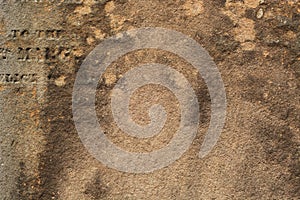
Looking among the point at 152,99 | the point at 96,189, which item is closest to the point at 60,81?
the point at 152,99

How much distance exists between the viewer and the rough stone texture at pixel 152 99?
2395mm

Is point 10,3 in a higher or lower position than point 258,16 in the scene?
lower

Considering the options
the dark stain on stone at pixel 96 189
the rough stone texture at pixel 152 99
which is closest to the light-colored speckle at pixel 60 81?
the rough stone texture at pixel 152 99

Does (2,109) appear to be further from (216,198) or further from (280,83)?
(280,83)

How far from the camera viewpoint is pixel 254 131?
2.40m

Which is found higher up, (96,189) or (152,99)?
(152,99)

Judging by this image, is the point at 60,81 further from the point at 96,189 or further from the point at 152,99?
the point at 96,189

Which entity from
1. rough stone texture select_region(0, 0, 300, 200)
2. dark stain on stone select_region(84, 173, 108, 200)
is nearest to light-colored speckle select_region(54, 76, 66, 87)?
rough stone texture select_region(0, 0, 300, 200)

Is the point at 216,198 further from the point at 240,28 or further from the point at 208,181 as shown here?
the point at 240,28

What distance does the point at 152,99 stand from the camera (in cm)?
242

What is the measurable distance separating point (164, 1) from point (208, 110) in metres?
0.78

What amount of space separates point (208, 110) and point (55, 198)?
114cm

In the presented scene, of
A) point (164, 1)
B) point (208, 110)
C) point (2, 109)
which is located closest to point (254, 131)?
point (208, 110)

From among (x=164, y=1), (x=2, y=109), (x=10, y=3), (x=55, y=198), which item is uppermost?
(x=164, y=1)
